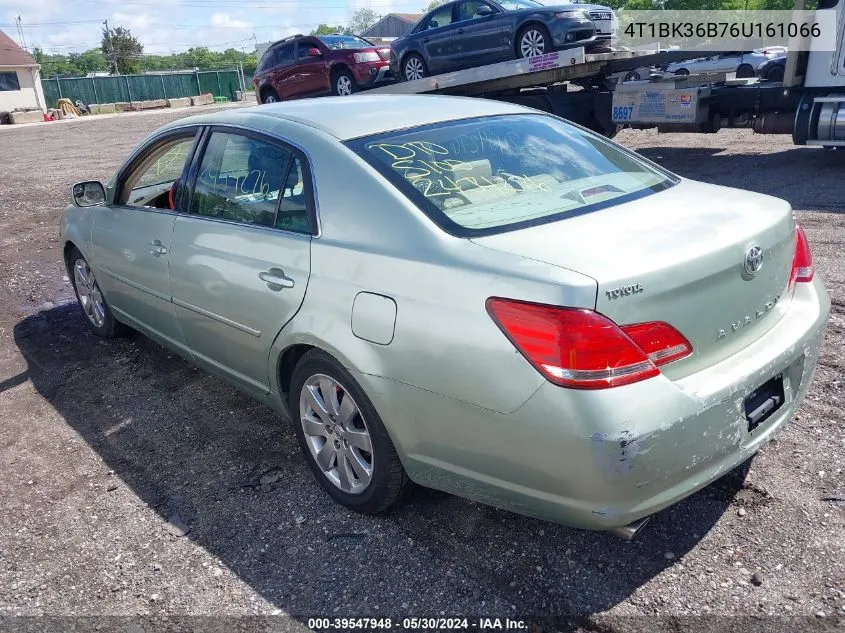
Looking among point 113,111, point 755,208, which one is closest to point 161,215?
point 755,208

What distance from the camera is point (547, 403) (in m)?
2.27

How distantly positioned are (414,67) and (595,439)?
12.9 meters

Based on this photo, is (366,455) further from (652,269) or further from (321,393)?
(652,269)

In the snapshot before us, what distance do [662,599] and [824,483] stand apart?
1080 millimetres

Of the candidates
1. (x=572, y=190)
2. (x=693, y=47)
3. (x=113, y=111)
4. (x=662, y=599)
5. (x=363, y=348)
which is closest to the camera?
(x=662, y=599)

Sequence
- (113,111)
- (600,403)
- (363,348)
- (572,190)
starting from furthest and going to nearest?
1. (113,111)
2. (572,190)
3. (363,348)
4. (600,403)

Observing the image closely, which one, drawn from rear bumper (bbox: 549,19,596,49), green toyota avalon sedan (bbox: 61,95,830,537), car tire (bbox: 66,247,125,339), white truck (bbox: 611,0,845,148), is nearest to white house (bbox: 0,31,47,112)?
rear bumper (bbox: 549,19,596,49)

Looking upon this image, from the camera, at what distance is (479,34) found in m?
12.7

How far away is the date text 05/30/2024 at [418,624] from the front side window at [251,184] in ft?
5.13

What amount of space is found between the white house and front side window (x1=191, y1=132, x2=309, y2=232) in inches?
1944

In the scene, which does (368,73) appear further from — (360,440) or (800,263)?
(360,440)

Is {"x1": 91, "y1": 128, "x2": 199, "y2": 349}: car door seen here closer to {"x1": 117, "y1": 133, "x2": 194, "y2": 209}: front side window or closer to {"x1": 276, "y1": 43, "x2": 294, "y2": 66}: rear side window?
{"x1": 117, "y1": 133, "x2": 194, "y2": 209}: front side window

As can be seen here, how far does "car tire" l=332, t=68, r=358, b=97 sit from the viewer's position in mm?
15328

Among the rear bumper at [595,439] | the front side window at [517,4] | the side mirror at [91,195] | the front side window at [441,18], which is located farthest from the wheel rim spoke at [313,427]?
the front side window at [441,18]
